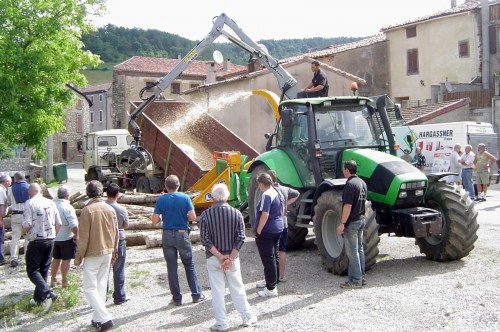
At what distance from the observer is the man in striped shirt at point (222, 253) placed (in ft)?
21.1

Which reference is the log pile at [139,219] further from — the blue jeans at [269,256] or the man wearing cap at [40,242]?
the blue jeans at [269,256]

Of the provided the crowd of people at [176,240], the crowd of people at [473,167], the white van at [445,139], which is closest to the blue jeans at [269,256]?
the crowd of people at [176,240]

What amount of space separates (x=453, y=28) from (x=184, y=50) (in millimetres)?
77410

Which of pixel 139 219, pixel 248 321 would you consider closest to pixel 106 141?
pixel 139 219

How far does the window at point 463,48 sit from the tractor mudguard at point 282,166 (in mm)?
25458

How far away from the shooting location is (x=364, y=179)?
8.86m

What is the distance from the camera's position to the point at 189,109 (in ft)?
62.3

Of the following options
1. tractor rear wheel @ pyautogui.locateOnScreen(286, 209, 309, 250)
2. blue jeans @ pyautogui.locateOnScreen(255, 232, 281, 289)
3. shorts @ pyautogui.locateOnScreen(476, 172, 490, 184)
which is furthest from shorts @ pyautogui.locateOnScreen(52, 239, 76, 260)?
shorts @ pyautogui.locateOnScreen(476, 172, 490, 184)

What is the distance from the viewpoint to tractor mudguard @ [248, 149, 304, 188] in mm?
9875

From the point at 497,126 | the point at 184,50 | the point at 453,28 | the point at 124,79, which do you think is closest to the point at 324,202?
the point at 497,126

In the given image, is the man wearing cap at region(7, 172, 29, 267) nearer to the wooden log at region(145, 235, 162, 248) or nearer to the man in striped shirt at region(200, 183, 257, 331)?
the wooden log at region(145, 235, 162, 248)

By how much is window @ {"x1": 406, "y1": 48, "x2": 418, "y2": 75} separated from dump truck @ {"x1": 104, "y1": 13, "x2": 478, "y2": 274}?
26.0 meters

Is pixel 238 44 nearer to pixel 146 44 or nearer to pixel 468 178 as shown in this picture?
pixel 468 178

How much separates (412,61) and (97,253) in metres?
31.0
